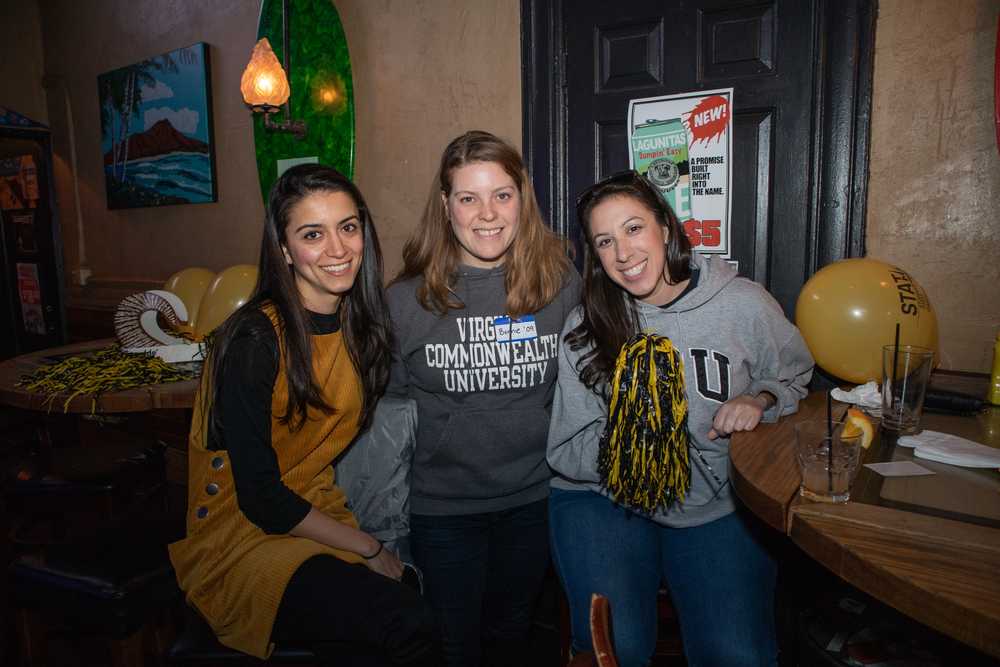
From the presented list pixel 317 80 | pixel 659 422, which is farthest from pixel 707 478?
pixel 317 80

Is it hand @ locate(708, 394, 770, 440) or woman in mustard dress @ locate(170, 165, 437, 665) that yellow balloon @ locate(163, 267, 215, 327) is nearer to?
woman in mustard dress @ locate(170, 165, 437, 665)

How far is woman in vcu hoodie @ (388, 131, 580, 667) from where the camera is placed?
1674 millimetres

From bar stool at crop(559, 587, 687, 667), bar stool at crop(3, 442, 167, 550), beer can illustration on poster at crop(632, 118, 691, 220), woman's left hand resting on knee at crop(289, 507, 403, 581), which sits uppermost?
beer can illustration on poster at crop(632, 118, 691, 220)

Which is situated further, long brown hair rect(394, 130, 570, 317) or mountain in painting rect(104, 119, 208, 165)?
mountain in painting rect(104, 119, 208, 165)

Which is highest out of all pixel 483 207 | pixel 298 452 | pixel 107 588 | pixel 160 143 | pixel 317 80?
pixel 317 80

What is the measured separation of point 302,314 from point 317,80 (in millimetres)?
2292

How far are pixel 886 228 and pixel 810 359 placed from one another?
2.37ft

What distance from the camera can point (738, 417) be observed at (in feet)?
4.59

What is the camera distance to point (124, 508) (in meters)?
2.50

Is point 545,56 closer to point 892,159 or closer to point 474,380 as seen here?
point 892,159

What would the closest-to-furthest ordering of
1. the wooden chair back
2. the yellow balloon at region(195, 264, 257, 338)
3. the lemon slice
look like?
the wooden chair back → the lemon slice → the yellow balloon at region(195, 264, 257, 338)

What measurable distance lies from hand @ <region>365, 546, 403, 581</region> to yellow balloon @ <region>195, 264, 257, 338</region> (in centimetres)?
163

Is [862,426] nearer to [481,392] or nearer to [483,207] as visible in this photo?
[481,392]

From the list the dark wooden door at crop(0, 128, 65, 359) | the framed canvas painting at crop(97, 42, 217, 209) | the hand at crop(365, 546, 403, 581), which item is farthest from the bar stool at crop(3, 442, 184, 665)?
the dark wooden door at crop(0, 128, 65, 359)
